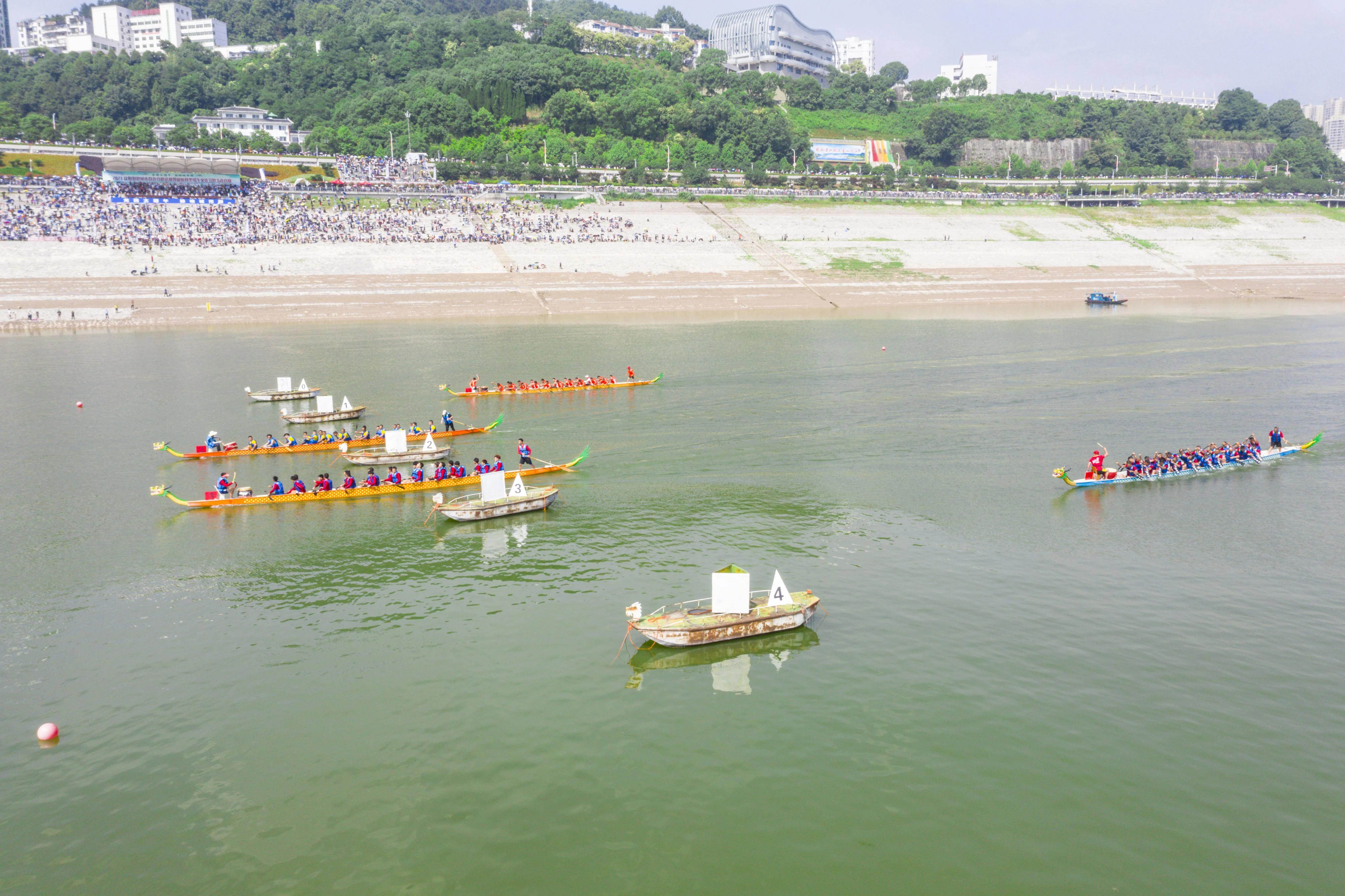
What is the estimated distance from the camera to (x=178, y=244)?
89.3 meters

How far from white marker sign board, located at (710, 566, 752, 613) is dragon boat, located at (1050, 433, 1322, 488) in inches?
739

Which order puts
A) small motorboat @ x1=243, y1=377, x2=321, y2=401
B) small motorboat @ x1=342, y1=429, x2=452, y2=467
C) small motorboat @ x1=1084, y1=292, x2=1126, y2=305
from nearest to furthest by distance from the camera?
small motorboat @ x1=342, y1=429, x2=452, y2=467 < small motorboat @ x1=243, y1=377, x2=321, y2=401 < small motorboat @ x1=1084, y1=292, x2=1126, y2=305

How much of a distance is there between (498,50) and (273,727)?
187492mm

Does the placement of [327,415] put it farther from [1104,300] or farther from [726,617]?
[1104,300]

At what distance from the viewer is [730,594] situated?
23766 mm

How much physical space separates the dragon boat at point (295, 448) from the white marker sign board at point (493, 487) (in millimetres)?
9461

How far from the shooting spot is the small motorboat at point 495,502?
33.1 meters

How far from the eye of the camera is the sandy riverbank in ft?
268

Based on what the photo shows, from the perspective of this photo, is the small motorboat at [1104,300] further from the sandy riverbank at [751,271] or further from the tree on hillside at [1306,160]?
the tree on hillside at [1306,160]

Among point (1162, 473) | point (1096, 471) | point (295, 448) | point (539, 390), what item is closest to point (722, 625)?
point (1096, 471)

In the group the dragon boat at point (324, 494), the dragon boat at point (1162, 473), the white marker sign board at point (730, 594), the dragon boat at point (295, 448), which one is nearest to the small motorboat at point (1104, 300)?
the dragon boat at point (1162, 473)

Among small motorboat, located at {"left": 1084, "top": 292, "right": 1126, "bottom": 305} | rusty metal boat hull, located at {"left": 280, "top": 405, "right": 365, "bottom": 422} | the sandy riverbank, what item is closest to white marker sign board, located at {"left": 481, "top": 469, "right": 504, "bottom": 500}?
rusty metal boat hull, located at {"left": 280, "top": 405, "right": 365, "bottom": 422}

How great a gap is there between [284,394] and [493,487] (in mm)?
24356

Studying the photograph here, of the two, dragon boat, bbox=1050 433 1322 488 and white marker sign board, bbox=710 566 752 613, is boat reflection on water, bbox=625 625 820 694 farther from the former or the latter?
dragon boat, bbox=1050 433 1322 488
